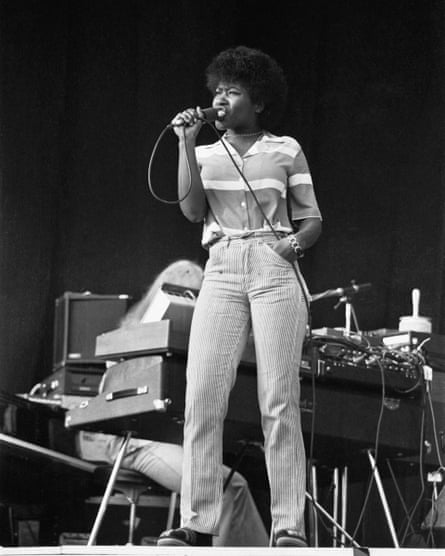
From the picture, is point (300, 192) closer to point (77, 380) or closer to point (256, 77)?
point (256, 77)

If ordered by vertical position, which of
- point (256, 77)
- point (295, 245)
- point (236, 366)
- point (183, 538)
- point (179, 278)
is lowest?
point (183, 538)

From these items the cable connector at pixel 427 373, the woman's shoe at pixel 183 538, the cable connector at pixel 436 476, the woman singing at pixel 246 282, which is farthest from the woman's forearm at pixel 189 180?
the cable connector at pixel 436 476

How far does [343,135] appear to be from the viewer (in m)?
5.41

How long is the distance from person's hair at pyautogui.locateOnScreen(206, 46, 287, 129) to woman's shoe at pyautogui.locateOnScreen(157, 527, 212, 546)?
120 cm

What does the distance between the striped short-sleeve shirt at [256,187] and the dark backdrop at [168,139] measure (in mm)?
2056

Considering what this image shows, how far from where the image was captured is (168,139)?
5.64 meters

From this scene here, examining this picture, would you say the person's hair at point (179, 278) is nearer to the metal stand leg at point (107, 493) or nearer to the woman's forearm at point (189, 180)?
the metal stand leg at point (107, 493)

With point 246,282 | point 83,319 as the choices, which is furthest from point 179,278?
point 246,282

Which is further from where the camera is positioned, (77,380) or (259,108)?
(77,380)

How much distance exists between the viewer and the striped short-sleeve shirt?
300cm

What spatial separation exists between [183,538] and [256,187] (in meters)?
0.98

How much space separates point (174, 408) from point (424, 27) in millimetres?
2674

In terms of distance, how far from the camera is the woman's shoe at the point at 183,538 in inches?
104

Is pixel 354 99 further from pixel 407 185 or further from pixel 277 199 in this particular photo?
pixel 277 199
